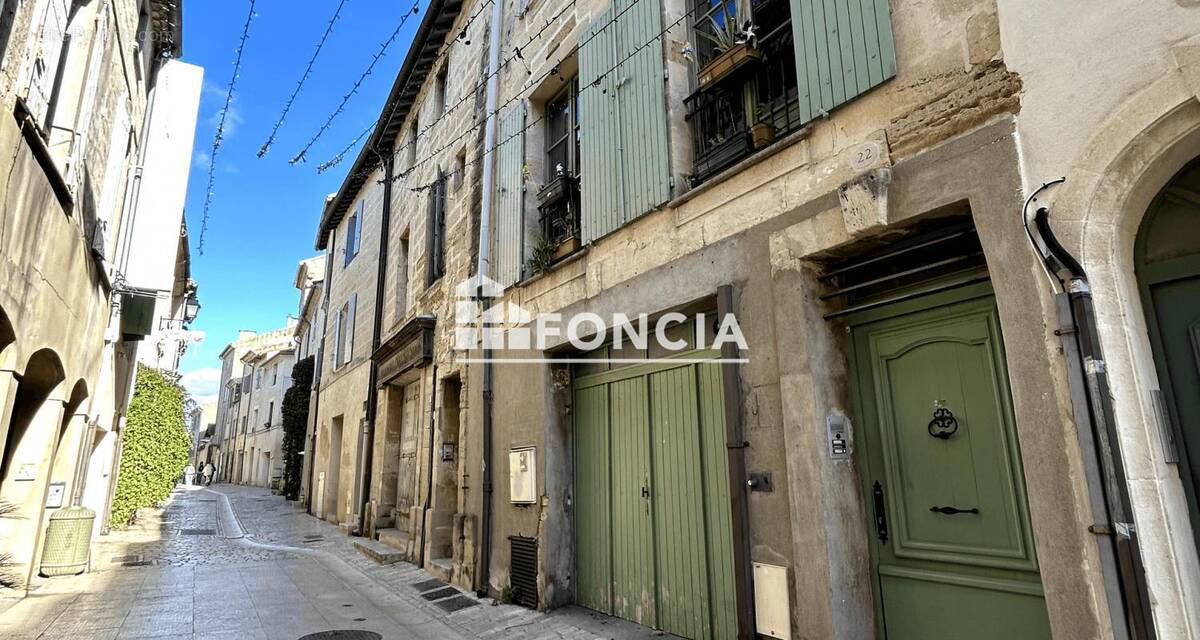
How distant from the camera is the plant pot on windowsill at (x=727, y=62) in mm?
4082

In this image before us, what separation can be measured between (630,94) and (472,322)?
3.27 metres

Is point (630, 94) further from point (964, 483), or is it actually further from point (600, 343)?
point (964, 483)

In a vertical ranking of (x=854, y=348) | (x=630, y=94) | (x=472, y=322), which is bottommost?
(x=854, y=348)

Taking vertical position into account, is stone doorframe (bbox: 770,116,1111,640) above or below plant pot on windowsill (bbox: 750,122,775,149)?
below

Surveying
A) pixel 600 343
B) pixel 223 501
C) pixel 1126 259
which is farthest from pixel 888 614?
pixel 223 501

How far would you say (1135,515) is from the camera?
7.06 feet

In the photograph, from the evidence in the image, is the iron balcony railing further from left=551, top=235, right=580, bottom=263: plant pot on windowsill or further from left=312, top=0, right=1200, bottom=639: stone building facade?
left=551, top=235, right=580, bottom=263: plant pot on windowsill

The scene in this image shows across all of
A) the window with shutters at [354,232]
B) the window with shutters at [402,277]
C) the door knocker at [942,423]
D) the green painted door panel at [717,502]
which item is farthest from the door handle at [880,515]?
the window with shutters at [354,232]

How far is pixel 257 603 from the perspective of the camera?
584 centimetres

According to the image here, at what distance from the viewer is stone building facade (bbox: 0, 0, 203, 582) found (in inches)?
161

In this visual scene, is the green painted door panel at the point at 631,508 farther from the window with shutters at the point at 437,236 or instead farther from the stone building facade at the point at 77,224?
the window with shutters at the point at 437,236

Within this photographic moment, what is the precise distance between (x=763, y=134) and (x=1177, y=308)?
2.21 metres

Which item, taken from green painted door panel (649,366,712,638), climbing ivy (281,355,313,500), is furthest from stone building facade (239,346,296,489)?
green painted door panel (649,366,712,638)

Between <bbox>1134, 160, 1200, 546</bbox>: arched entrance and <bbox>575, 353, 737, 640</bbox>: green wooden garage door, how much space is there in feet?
7.44
